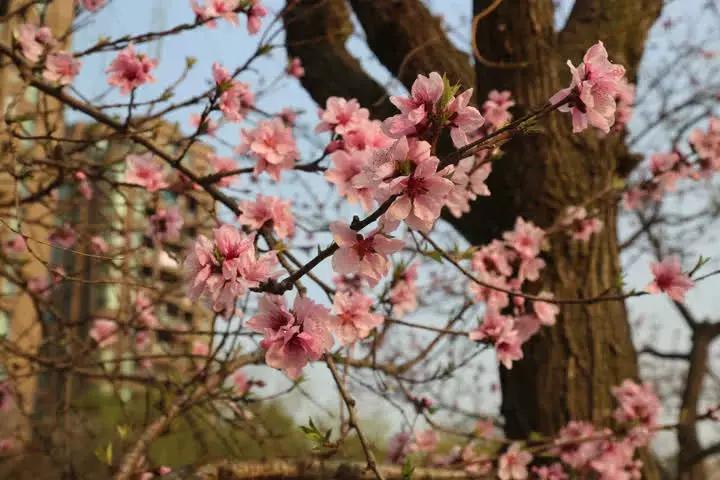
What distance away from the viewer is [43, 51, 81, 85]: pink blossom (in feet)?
6.39

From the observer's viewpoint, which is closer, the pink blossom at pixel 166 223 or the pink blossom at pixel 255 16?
the pink blossom at pixel 255 16

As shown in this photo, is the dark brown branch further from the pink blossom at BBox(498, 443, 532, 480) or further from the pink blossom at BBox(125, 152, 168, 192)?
the pink blossom at BBox(498, 443, 532, 480)

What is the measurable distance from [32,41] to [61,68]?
6.5 inches

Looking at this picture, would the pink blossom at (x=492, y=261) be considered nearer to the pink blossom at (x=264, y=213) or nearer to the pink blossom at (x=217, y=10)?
the pink blossom at (x=264, y=213)

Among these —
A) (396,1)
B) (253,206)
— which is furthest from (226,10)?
(396,1)

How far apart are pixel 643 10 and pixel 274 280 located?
2.98 m

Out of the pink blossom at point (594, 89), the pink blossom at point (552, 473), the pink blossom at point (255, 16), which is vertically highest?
the pink blossom at point (255, 16)

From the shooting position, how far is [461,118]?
3.21 ft

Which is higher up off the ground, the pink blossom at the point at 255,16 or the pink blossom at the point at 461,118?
the pink blossom at the point at 255,16

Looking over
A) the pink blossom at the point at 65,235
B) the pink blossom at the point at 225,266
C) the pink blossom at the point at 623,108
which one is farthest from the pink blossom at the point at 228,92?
the pink blossom at the point at 623,108

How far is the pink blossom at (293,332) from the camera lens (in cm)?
110

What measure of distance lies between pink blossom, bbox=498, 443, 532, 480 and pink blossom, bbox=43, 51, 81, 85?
188cm

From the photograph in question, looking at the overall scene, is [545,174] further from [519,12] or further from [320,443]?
[320,443]

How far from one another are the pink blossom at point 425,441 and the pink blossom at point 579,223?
3.46 feet
